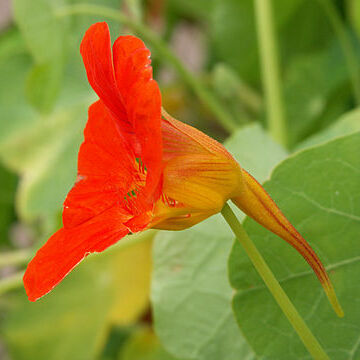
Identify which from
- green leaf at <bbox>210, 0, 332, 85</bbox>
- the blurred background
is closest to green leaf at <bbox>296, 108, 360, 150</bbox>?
the blurred background

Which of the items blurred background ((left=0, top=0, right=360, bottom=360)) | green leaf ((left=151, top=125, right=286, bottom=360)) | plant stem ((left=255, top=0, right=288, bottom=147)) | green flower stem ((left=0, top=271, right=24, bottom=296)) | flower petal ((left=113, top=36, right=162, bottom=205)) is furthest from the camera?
blurred background ((left=0, top=0, right=360, bottom=360))

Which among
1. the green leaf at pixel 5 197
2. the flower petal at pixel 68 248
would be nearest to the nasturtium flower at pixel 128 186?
the flower petal at pixel 68 248

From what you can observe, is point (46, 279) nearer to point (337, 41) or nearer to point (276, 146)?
point (276, 146)

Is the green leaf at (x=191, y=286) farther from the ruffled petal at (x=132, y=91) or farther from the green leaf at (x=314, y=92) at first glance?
the green leaf at (x=314, y=92)

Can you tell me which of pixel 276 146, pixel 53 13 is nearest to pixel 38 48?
pixel 53 13

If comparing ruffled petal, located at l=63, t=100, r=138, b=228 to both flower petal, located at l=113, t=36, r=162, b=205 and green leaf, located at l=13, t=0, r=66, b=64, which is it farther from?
green leaf, located at l=13, t=0, r=66, b=64

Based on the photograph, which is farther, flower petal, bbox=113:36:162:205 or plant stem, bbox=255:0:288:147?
plant stem, bbox=255:0:288:147
